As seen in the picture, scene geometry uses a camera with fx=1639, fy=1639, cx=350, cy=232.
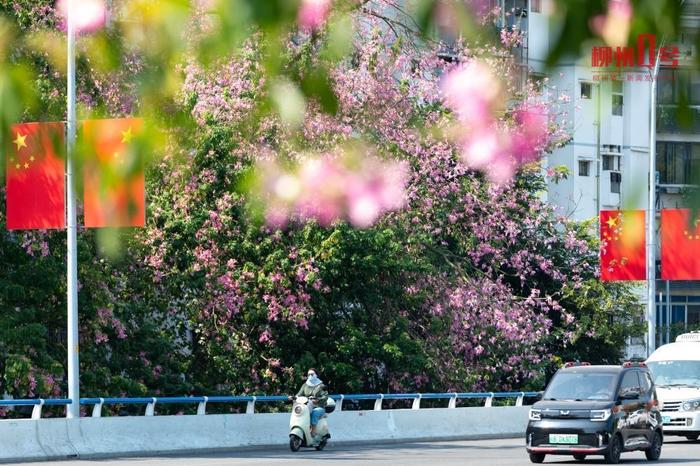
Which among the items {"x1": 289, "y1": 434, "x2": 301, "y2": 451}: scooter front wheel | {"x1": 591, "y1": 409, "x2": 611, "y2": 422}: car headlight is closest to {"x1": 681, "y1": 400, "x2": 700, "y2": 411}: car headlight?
{"x1": 591, "y1": 409, "x2": 611, "y2": 422}: car headlight

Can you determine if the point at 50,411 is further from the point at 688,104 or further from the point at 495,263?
the point at 688,104

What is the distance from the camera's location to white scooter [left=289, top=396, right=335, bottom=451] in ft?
99.5

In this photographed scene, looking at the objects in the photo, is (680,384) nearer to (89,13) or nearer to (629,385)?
(629,385)

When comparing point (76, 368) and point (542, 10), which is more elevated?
point (542, 10)

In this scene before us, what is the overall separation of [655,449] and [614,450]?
113cm

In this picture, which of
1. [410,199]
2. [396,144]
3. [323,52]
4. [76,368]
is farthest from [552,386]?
[323,52]

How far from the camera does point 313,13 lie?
4.69m

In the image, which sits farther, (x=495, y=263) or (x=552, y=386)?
(x=495, y=263)

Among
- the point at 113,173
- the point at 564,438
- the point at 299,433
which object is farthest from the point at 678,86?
the point at 299,433

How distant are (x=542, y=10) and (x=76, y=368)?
2391 centimetres

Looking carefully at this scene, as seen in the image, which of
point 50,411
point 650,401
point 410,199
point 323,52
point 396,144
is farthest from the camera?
point 410,199

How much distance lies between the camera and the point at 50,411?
30359mm

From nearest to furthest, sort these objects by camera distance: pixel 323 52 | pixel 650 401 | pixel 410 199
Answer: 1. pixel 323 52
2. pixel 650 401
3. pixel 410 199

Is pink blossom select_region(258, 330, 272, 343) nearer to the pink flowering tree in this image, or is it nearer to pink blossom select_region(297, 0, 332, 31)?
the pink flowering tree
